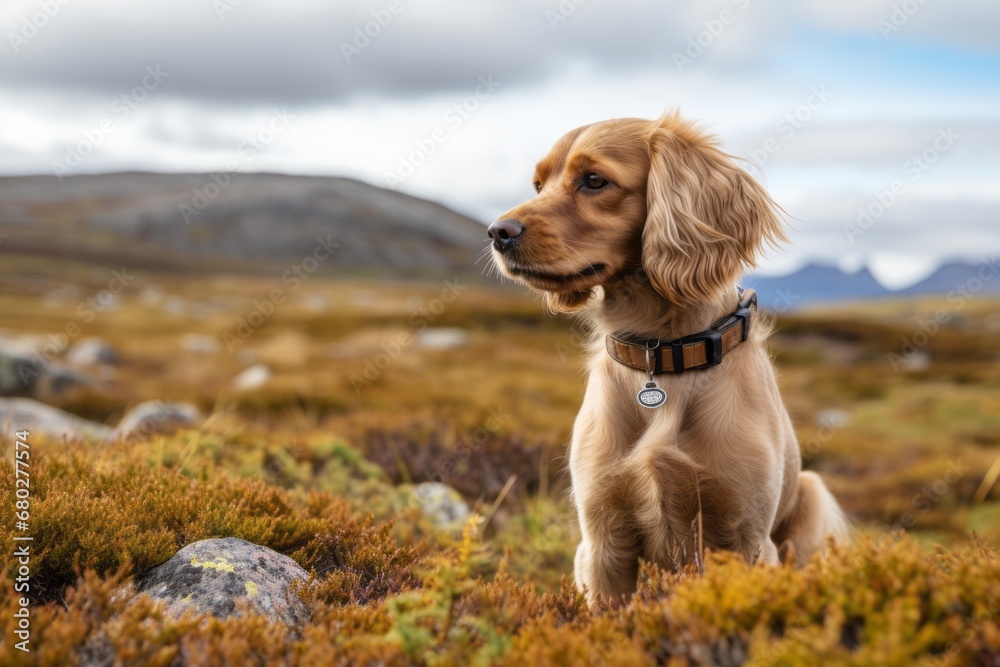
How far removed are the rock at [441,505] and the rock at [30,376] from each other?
799cm

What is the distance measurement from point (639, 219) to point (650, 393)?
0.81 metres

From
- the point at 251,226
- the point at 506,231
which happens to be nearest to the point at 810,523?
the point at 506,231

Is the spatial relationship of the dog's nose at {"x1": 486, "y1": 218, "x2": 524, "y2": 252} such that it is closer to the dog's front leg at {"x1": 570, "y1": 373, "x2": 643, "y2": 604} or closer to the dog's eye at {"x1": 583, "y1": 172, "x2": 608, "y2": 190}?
the dog's eye at {"x1": 583, "y1": 172, "x2": 608, "y2": 190}

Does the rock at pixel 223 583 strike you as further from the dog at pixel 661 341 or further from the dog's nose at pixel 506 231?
the dog's nose at pixel 506 231

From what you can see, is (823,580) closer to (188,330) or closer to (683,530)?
(683,530)

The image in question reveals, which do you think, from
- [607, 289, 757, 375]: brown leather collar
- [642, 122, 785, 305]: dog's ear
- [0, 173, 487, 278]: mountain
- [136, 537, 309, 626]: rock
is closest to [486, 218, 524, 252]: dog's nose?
[642, 122, 785, 305]: dog's ear

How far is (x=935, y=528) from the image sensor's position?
8250 mm

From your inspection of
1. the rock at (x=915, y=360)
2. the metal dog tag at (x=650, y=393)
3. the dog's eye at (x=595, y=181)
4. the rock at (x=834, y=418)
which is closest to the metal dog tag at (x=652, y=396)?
the metal dog tag at (x=650, y=393)

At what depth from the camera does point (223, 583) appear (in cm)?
267

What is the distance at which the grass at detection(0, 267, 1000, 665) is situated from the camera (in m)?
2.02

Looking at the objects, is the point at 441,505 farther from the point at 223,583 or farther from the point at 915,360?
the point at 915,360

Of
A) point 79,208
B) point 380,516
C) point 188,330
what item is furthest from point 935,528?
point 79,208

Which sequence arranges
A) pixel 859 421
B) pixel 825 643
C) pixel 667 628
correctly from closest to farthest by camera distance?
1. pixel 825 643
2. pixel 667 628
3. pixel 859 421

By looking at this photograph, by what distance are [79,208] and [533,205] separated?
18341 centimetres
